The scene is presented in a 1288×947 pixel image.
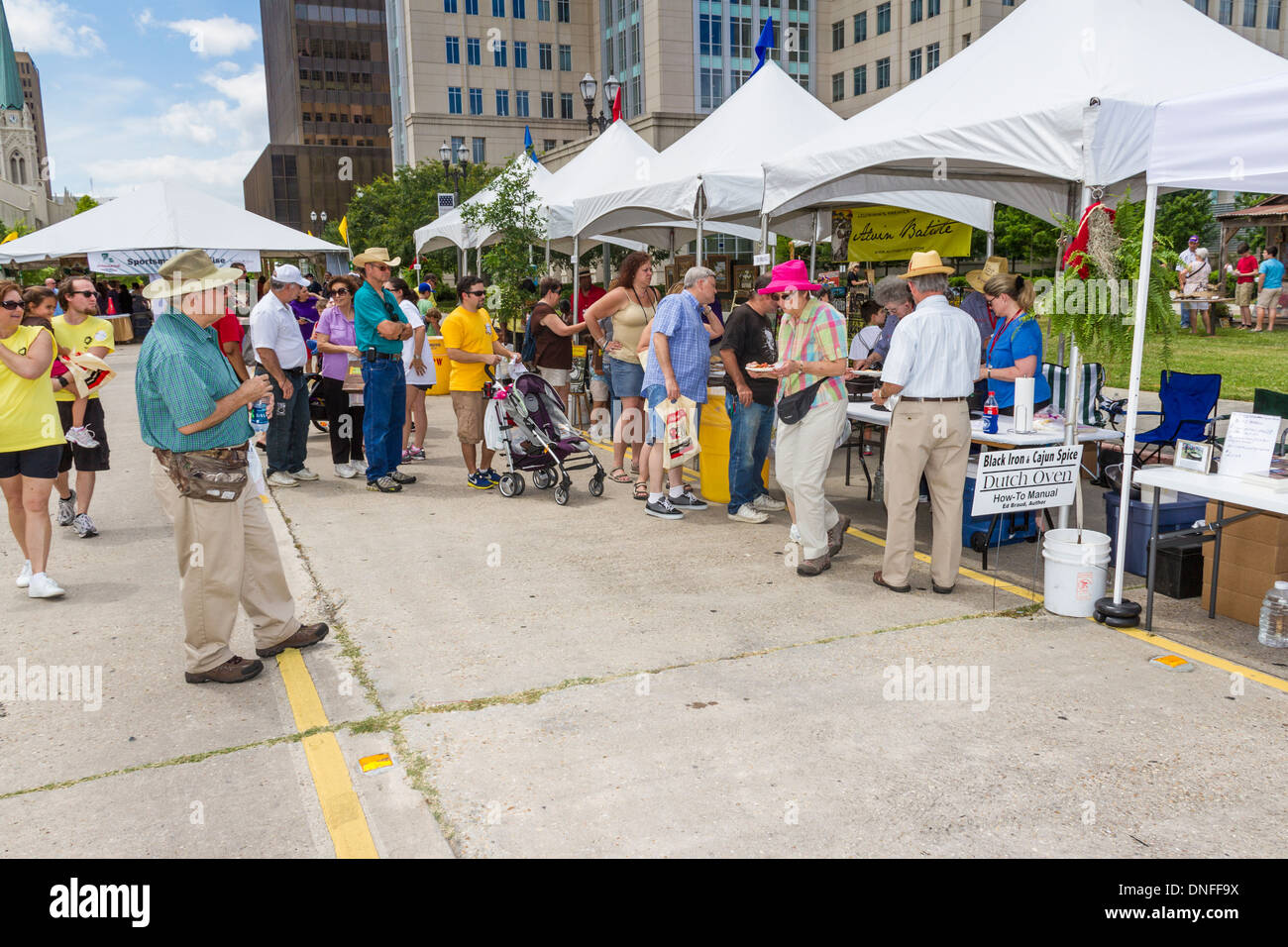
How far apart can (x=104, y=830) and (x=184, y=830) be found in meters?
0.30

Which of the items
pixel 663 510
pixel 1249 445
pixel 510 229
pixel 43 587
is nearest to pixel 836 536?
pixel 663 510

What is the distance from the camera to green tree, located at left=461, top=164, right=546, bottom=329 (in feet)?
53.1

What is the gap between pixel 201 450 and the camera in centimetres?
459

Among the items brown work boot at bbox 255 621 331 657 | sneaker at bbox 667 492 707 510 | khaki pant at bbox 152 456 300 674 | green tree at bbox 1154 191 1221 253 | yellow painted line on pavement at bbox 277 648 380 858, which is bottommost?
yellow painted line on pavement at bbox 277 648 380 858

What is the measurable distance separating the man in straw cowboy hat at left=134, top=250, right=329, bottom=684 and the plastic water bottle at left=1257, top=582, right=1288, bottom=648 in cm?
522

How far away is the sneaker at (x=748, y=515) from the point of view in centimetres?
789

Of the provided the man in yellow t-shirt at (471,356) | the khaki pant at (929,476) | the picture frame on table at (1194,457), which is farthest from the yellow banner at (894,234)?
the picture frame on table at (1194,457)

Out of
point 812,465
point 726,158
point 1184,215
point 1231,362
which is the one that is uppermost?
point 1184,215

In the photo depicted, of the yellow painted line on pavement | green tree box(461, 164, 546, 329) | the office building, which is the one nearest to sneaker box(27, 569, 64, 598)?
the yellow painted line on pavement

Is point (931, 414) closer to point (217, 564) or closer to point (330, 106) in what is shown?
point (217, 564)

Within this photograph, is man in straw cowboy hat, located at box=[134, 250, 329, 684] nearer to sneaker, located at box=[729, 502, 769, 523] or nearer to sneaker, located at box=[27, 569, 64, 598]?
sneaker, located at box=[27, 569, 64, 598]

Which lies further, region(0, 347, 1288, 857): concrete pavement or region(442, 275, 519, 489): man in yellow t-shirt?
region(442, 275, 519, 489): man in yellow t-shirt

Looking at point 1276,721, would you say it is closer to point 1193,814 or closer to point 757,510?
point 1193,814

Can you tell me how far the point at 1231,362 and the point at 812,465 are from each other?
1464cm
